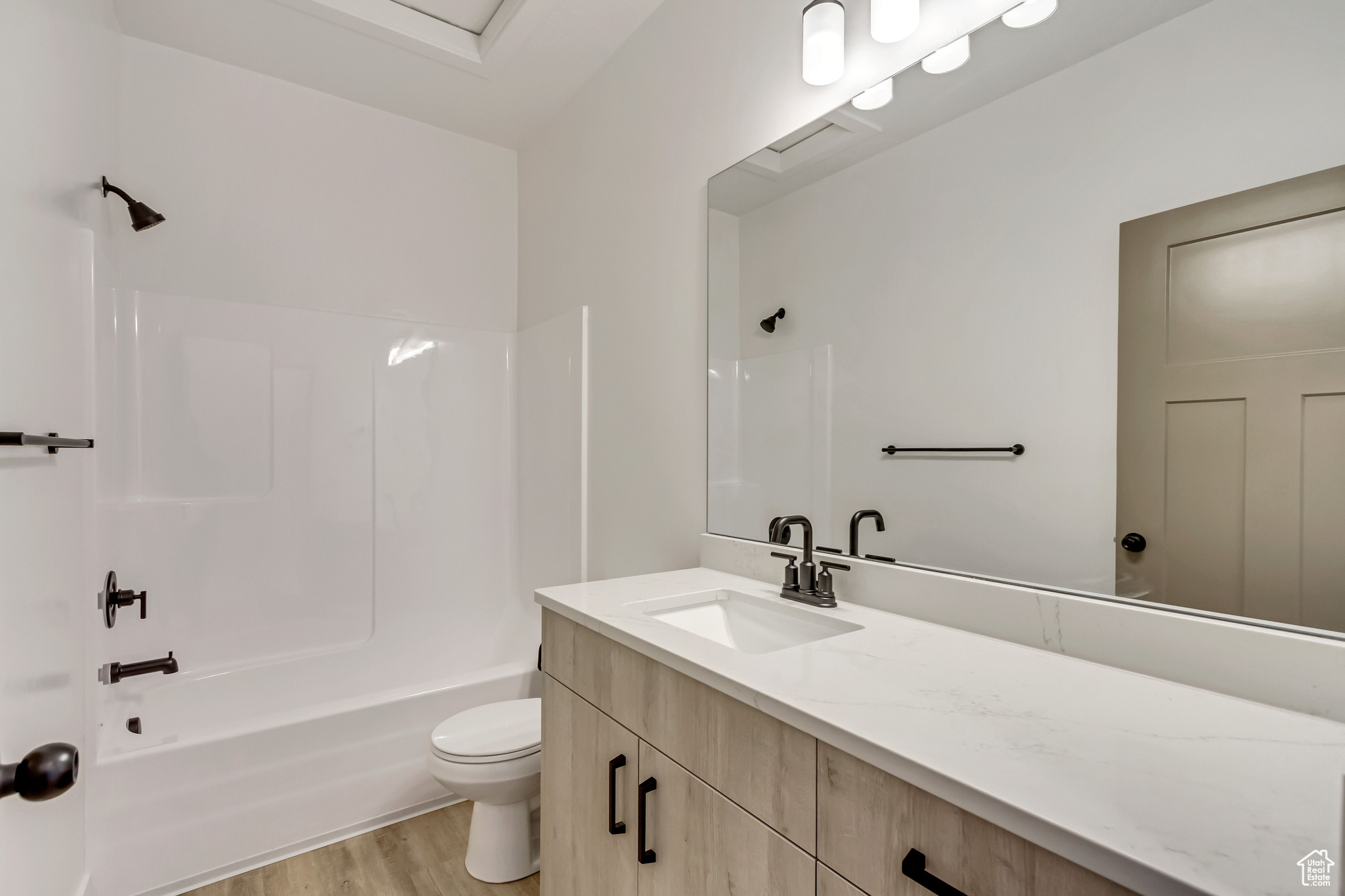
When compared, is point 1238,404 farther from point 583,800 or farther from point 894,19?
point 583,800

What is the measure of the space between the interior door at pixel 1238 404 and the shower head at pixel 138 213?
2424 millimetres

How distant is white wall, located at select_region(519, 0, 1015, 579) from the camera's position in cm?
152

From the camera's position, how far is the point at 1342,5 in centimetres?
74

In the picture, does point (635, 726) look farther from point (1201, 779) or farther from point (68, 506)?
point (68, 506)

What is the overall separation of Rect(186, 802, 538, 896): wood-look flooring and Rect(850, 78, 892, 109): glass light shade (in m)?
2.16

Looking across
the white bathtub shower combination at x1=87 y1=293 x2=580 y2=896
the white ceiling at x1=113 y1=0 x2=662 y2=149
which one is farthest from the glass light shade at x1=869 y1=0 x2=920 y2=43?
the white bathtub shower combination at x1=87 y1=293 x2=580 y2=896

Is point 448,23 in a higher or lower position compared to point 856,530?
higher

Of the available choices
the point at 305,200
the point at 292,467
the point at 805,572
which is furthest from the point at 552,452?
the point at 805,572

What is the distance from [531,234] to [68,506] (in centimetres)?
181

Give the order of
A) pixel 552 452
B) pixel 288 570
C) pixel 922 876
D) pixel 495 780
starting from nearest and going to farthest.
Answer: pixel 922 876, pixel 495 780, pixel 288 570, pixel 552 452

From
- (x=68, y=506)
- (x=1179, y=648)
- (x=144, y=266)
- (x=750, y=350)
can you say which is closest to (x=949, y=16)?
(x=750, y=350)

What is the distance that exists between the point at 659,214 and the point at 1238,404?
4.92 feet

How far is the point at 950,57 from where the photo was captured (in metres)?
1.14

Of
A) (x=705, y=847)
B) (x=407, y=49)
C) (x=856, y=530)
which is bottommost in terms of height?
(x=705, y=847)
